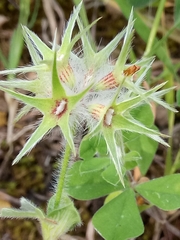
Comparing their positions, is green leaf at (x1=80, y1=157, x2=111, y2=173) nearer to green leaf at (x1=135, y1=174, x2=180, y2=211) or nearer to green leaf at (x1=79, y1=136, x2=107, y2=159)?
green leaf at (x1=79, y1=136, x2=107, y2=159)

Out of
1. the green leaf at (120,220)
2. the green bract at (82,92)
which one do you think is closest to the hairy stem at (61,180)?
the green bract at (82,92)

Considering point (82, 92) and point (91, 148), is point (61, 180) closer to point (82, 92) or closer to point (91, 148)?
point (91, 148)

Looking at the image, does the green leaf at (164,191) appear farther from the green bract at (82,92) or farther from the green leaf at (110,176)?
the green bract at (82,92)

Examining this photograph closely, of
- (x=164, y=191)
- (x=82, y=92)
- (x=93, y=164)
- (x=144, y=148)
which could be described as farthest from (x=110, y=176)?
(x=82, y=92)

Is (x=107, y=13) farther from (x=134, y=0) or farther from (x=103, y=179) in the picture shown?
(x=103, y=179)

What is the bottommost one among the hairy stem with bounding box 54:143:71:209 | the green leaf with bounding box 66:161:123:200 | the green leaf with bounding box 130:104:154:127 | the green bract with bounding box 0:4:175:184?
the green leaf with bounding box 66:161:123:200

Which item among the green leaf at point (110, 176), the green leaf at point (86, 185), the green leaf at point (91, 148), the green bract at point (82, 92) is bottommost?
the green leaf at point (86, 185)

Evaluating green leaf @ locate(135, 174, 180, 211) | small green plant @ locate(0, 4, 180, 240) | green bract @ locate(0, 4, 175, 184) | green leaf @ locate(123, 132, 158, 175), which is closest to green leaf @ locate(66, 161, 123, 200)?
small green plant @ locate(0, 4, 180, 240)

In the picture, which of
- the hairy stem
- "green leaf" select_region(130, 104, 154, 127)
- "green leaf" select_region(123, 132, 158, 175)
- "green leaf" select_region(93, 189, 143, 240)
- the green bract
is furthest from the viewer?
"green leaf" select_region(123, 132, 158, 175)
